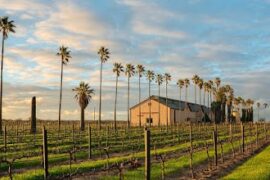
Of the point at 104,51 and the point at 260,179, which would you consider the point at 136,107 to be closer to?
the point at 104,51

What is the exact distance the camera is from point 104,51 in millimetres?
112688

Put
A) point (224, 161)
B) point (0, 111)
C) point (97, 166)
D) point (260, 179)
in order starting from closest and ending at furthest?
point (260, 179) < point (97, 166) < point (224, 161) < point (0, 111)

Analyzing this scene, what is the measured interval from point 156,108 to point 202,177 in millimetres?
111169

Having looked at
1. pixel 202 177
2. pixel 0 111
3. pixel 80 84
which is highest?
pixel 80 84

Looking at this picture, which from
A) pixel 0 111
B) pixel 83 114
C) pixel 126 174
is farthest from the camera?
pixel 83 114

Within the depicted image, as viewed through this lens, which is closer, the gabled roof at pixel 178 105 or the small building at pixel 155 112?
the small building at pixel 155 112

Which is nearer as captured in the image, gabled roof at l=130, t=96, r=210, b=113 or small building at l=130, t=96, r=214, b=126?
small building at l=130, t=96, r=214, b=126

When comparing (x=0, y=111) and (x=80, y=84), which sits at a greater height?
(x=80, y=84)

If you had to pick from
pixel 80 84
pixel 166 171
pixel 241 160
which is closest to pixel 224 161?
pixel 241 160

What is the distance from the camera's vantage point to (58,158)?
35.0 meters

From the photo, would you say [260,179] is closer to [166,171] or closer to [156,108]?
[166,171]

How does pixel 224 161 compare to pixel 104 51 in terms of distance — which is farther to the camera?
pixel 104 51

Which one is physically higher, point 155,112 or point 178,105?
point 178,105

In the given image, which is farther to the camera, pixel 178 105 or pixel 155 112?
pixel 178 105
